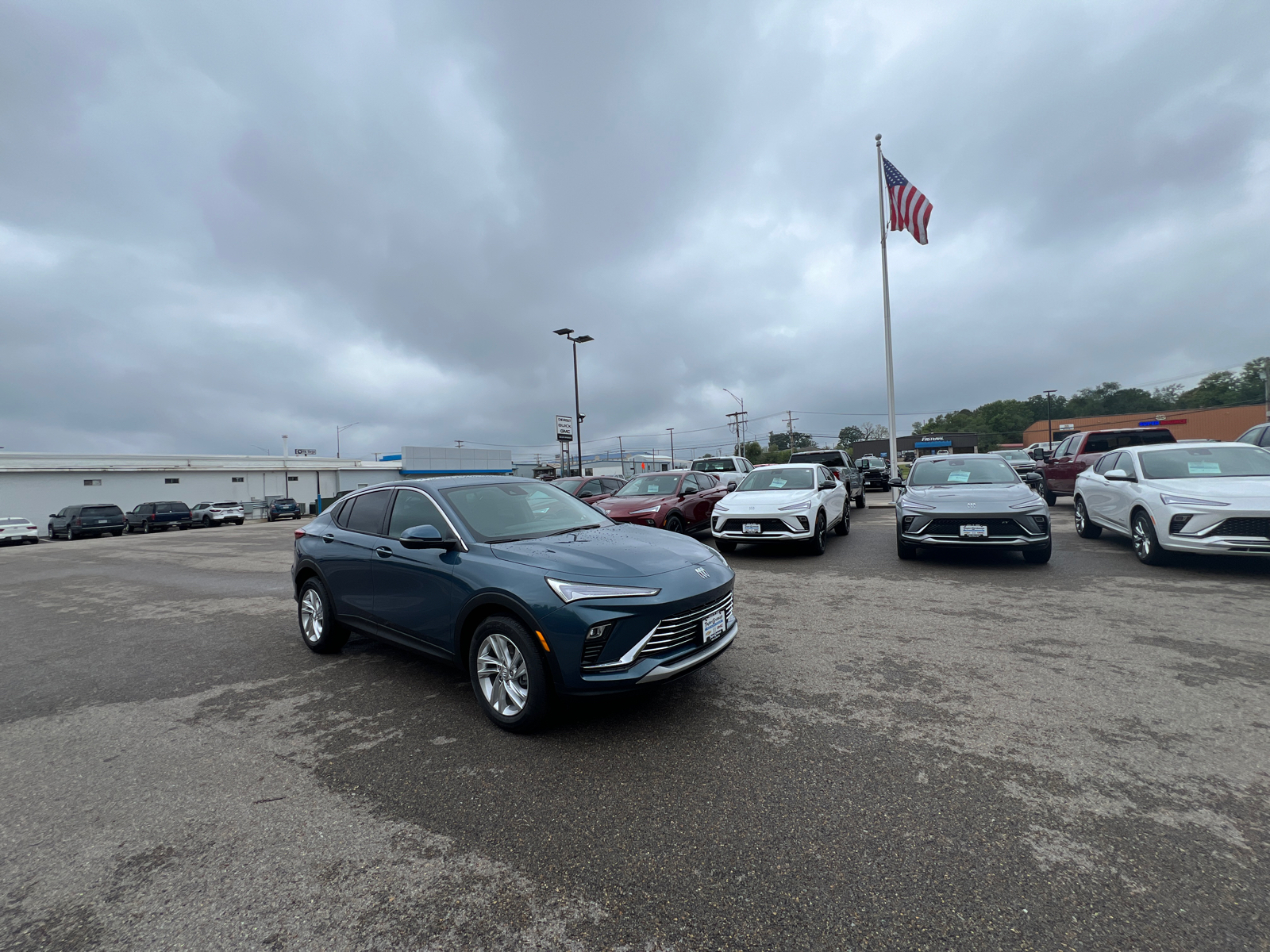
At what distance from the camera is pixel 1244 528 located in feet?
20.7

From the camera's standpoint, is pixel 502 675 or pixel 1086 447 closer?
pixel 502 675

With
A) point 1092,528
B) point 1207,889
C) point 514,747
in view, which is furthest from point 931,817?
point 1092,528

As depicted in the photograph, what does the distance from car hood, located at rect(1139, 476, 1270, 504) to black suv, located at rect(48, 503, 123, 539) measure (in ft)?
123

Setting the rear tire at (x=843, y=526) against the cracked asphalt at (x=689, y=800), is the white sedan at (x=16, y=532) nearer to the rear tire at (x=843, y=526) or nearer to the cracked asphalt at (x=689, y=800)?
the cracked asphalt at (x=689, y=800)

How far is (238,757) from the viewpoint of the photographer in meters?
3.28

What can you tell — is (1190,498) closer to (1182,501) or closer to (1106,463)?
(1182,501)

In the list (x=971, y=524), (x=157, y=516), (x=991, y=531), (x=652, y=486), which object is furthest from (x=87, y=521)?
(x=991, y=531)

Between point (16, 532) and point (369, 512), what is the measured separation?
32.2 meters

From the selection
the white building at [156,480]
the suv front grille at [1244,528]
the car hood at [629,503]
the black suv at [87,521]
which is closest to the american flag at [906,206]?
the car hood at [629,503]

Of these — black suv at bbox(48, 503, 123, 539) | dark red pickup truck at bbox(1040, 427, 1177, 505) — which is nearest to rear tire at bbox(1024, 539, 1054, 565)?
dark red pickup truck at bbox(1040, 427, 1177, 505)

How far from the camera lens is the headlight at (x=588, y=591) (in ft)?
10.6

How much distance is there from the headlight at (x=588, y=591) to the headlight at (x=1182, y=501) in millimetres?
7334

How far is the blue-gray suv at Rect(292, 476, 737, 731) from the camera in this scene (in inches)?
126

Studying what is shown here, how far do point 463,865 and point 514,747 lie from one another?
965 millimetres
